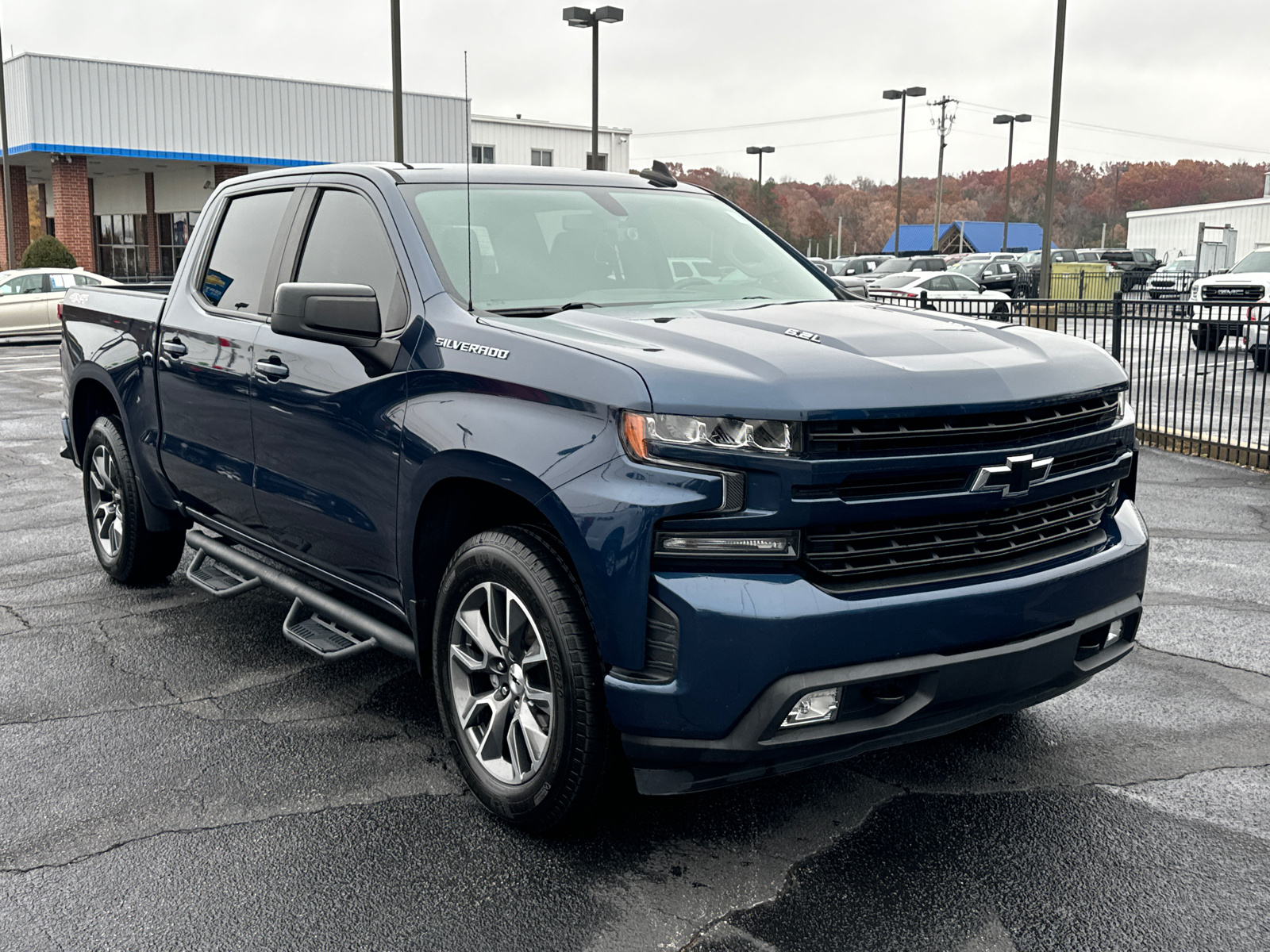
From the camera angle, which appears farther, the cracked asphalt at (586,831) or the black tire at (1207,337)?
the black tire at (1207,337)

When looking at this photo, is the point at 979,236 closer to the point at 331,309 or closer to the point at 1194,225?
the point at 1194,225

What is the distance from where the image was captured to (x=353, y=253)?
4.41m

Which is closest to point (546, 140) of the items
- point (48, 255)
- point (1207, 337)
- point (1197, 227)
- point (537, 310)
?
point (48, 255)

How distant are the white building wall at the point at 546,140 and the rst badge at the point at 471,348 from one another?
48288 mm

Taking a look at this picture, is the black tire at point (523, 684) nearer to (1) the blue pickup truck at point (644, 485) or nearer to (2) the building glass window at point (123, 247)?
(1) the blue pickup truck at point (644, 485)

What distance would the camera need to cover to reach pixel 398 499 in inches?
151

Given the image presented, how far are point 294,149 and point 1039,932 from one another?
35.7m

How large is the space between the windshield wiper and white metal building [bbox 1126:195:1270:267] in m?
50.5

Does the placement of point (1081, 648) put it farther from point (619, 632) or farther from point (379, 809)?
point (379, 809)

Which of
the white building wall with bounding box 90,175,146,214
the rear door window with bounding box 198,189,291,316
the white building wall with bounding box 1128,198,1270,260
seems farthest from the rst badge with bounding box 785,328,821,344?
the white building wall with bounding box 1128,198,1270,260

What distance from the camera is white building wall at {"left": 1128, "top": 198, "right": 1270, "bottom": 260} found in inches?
2133

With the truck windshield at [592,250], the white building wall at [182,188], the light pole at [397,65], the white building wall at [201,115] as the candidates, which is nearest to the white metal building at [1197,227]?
the white building wall at [201,115]

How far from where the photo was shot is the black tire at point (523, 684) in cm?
323

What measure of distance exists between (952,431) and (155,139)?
111 ft
